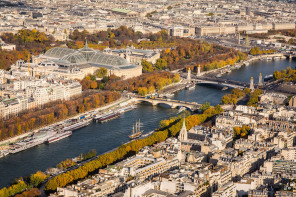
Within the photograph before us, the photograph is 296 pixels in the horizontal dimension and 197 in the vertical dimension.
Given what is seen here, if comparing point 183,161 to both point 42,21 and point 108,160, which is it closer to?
point 108,160

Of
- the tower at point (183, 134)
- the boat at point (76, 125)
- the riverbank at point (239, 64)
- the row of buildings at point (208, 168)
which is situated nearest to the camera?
the row of buildings at point (208, 168)

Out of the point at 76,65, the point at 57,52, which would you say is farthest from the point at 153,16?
the point at 76,65

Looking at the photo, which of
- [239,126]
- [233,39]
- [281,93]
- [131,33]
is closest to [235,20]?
[233,39]

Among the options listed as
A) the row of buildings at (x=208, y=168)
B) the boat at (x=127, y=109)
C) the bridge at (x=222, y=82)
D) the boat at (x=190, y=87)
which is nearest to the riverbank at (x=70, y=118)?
the boat at (x=127, y=109)

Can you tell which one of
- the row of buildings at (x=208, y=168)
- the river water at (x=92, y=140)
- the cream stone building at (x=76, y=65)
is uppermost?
the cream stone building at (x=76, y=65)

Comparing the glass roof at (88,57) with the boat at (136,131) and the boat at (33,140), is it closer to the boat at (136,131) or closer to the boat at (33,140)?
the boat at (136,131)

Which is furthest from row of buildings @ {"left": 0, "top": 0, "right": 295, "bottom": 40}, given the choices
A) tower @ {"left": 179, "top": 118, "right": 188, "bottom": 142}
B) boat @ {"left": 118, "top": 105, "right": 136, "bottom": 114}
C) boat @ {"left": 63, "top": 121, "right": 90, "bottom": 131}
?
tower @ {"left": 179, "top": 118, "right": 188, "bottom": 142}
